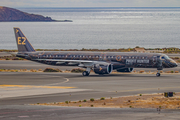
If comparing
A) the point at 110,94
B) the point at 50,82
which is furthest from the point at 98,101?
the point at 50,82

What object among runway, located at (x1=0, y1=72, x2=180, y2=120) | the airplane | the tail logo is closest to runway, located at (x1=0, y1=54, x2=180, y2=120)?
runway, located at (x1=0, y1=72, x2=180, y2=120)

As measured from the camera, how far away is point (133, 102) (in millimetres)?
27703

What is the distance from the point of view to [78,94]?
3253 centimetres

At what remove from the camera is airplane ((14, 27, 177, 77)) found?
47.6m

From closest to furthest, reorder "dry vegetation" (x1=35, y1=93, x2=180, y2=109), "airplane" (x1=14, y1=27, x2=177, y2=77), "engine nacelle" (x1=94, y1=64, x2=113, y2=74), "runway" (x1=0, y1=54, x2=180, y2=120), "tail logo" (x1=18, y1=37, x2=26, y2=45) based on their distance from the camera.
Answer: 1. "runway" (x1=0, y1=54, x2=180, y2=120)
2. "dry vegetation" (x1=35, y1=93, x2=180, y2=109)
3. "airplane" (x1=14, y1=27, x2=177, y2=77)
4. "engine nacelle" (x1=94, y1=64, x2=113, y2=74)
5. "tail logo" (x1=18, y1=37, x2=26, y2=45)

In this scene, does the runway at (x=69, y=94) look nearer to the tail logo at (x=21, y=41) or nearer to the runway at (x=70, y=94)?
the runway at (x=70, y=94)

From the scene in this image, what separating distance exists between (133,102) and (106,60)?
22.6 m

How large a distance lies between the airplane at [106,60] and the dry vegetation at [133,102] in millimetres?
17836

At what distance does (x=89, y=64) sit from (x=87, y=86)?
38.5 ft

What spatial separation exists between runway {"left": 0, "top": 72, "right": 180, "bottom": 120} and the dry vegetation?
1845 mm

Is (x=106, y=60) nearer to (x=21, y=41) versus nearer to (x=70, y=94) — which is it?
(x=21, y=41)

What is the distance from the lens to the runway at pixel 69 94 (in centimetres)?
2198

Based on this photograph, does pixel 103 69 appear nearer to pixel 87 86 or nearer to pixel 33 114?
pixel 87 86

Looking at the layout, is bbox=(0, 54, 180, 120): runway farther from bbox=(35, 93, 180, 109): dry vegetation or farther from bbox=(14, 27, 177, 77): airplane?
bbox=(14, 27, 177, 77): airplane
